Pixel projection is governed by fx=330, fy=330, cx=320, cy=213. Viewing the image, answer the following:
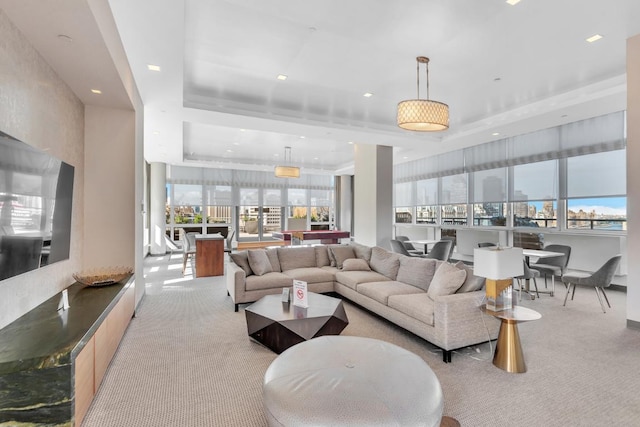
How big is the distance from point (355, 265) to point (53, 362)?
13.3 ft

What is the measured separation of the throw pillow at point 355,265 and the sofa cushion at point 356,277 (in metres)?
0.15

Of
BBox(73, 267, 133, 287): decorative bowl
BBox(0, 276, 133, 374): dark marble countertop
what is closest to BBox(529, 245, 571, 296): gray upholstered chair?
BBox(0, 276, 133, 374): dark marble countertop

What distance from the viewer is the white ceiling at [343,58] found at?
120 inches

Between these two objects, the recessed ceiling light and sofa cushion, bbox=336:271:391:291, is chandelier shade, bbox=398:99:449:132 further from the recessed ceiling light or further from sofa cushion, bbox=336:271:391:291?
sofa cushion, bbox=336:271:391:291

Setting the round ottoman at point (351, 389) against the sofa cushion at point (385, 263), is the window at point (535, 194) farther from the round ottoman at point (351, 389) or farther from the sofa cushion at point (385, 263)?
the round ottoman at point (351, 389)

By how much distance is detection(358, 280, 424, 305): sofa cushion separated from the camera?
399 cm

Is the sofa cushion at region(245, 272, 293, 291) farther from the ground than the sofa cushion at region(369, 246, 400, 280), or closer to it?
closer to it

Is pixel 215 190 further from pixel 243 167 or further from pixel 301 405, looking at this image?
pixel 301 405

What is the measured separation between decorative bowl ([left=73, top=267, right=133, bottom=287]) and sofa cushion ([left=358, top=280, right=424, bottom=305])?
9.83 feet

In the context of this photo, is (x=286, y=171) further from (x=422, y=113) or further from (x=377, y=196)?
(x=422, y=113)

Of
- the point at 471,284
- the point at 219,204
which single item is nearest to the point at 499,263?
the point at 471,284

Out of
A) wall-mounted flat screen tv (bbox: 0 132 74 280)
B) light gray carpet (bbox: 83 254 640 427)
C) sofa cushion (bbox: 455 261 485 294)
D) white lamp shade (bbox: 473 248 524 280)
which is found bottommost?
light gray carpet (bbox: 83 254 640 427)

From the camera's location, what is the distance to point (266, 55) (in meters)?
4.15

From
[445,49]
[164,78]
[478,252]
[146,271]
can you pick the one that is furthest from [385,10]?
[146,271]
